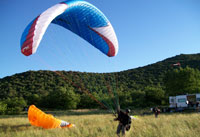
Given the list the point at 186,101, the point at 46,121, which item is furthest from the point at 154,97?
the point at 46,121

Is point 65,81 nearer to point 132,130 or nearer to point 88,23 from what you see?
point 88,23

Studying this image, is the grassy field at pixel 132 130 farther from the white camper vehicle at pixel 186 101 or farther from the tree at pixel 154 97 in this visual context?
the tree at pixel 154 97

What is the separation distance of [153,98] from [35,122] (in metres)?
26.8

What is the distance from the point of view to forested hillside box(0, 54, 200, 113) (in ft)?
115

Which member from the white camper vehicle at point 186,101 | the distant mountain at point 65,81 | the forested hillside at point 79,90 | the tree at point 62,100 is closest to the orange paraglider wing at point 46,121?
the forested hillside at point 79,90

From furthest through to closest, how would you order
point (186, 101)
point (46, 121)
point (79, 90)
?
1. point (79, 90)
2. point (186, 101)
3. point (46, 121)

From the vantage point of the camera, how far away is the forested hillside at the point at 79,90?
3505cm

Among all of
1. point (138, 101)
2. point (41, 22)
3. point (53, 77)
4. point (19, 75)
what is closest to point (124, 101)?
point (138, 101)

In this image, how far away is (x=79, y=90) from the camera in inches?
1344

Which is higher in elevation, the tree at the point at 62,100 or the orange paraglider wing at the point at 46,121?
the orange paraglider wing at the point at 46,121

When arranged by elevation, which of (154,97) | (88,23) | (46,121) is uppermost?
(88,23)

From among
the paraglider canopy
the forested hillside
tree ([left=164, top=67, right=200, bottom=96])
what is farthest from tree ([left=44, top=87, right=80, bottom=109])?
the paraglider canopy

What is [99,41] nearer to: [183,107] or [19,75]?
[183,107]

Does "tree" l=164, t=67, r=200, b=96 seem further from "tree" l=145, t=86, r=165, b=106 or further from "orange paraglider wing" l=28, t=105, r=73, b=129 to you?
"orange paraglider wing" l=28, t=105, r=73, b=129
